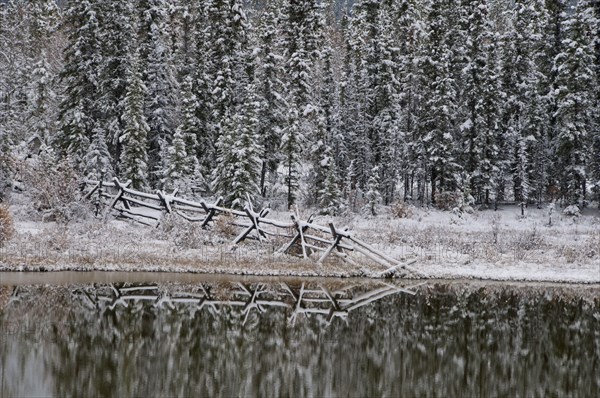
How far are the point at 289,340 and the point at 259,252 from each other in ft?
41.0

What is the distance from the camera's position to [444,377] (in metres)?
13.2

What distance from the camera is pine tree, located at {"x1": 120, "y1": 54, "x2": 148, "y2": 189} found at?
120ft

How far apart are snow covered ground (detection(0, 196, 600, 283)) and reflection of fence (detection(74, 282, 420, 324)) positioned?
2.83 meters

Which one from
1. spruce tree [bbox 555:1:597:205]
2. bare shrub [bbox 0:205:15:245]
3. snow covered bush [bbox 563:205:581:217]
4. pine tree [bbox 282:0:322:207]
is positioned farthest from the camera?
spruce tree [bbox 555:1:597:205]

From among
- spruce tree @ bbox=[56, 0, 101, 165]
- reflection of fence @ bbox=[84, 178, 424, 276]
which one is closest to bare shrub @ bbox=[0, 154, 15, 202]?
spruce tree @ bbox=[56, 0, 101, 165]

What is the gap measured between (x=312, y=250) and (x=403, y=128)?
28.8 m

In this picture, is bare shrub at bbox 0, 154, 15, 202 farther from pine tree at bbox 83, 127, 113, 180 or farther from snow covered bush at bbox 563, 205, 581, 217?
snow covered bush at bbox 563, 205, 581, 217

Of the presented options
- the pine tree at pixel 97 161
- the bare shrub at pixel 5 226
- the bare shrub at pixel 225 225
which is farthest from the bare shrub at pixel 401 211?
the bare shrub at pixel 5 226

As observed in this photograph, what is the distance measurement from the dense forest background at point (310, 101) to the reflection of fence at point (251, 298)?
14.0 meters

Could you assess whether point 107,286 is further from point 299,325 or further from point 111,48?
point 111,48

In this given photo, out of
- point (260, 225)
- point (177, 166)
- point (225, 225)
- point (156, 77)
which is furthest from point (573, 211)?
point (156, 77)

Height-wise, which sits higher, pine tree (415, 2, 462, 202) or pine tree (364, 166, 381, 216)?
pine tree (415, 2, 462, 202)

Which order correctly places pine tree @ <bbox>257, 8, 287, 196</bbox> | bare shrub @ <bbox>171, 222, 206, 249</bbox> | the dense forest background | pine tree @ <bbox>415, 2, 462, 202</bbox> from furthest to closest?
pine tree @ <bbox>415, 2, 462, 202</bbox> → pine tree @ <bbox>257, 8, 287, 196</bbox> → the dense forest background → bare shrub @ <bbox>171, 222, 206, 249</bbox>

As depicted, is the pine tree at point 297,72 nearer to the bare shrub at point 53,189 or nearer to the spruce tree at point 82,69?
the spruce tree at point 82,69
